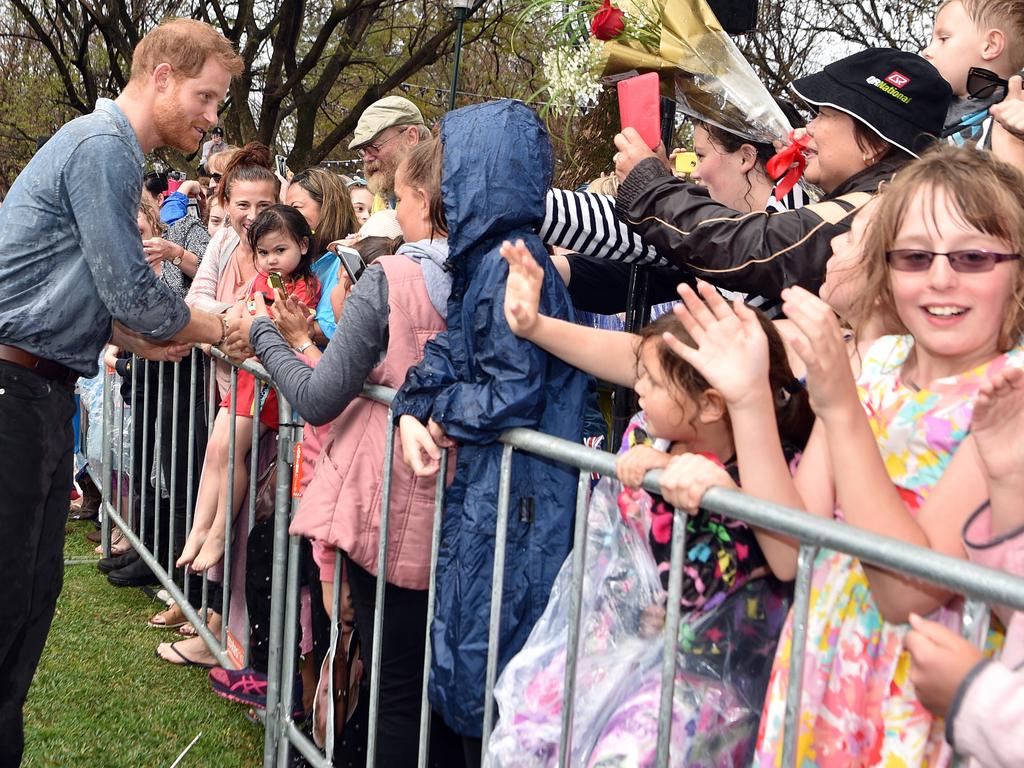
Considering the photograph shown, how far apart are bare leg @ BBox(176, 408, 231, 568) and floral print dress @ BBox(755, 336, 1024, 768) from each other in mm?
2978

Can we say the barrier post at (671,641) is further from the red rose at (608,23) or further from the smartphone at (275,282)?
the smartphone at (275,282)

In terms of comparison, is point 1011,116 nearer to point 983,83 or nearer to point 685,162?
point 983,83

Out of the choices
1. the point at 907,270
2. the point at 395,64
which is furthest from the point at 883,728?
the point at 395,64

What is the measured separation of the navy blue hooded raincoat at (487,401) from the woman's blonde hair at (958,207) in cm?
78

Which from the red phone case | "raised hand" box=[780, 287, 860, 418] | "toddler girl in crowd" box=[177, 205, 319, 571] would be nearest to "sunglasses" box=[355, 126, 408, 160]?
"toddler girl in crowd" box=[177, 205, 319, 571]

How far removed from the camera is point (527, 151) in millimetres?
2580

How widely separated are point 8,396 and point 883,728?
8.22 ft

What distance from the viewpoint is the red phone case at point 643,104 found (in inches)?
107

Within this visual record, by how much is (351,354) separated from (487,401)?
0.58 meters

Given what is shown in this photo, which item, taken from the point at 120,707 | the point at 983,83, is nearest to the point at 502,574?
the point at 983,83

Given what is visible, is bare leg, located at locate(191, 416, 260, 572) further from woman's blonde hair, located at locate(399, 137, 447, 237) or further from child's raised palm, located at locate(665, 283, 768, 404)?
child's raised palm, located at locate(665, 283, 768, 404)

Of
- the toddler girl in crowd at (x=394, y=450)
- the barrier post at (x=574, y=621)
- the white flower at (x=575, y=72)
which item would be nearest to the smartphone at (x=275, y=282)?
the toddler girl in crowd at (x=394, y=450)

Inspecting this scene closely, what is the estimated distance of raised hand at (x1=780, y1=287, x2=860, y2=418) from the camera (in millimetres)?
1707

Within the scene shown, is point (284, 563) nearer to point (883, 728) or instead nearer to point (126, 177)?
point (126, 177)
